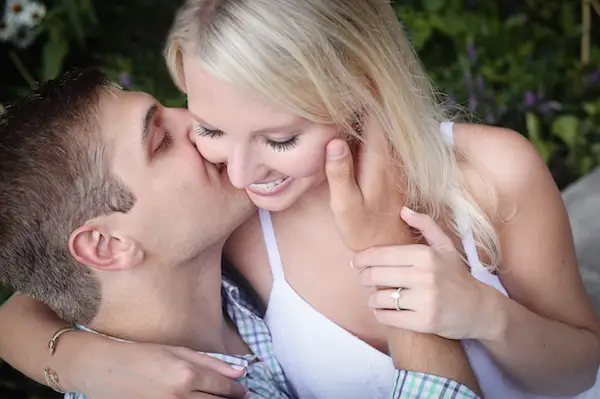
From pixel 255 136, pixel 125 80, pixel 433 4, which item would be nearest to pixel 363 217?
pixel 255 136

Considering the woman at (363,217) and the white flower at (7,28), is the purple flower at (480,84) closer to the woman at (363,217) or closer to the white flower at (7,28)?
the woman at (363,217)

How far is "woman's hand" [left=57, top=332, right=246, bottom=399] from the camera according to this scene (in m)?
1.42

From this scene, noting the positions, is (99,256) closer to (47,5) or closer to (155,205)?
(155,205)

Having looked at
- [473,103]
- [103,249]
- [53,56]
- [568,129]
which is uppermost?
[103,249]

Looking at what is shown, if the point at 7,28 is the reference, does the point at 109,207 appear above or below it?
above

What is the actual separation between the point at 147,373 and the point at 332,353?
353 millimetres

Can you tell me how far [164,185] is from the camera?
Answer: 1445 mm

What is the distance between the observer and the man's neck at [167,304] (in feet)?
4.97

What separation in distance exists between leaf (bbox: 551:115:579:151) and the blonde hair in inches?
57.5

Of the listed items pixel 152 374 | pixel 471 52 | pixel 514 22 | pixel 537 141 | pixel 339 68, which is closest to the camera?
pixel 339 68

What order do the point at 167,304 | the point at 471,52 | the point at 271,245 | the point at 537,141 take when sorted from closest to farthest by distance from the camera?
the point at 167,304
the point at 271,245
the point at 537,141
the point at 471,52

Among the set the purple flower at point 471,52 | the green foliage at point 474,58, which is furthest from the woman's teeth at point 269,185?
the purple flower at point 471,52

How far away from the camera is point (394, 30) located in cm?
143

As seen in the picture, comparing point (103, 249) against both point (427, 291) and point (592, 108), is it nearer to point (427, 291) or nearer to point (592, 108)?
point (427, 291)
